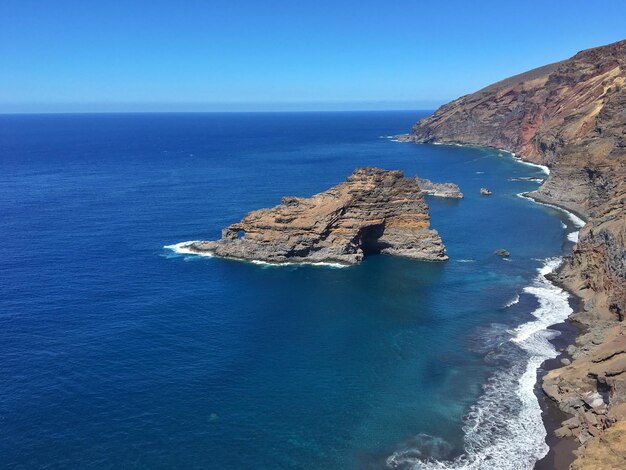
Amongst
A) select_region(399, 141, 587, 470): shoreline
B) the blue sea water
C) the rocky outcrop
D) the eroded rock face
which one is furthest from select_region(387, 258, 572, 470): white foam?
the rocky outcrop

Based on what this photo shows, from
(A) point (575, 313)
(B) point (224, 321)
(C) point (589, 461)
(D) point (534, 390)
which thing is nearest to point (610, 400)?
(D) point (534, 390)

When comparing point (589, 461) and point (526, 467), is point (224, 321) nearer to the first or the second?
point (526, 467)

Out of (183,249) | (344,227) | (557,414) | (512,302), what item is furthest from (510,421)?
(183,249)

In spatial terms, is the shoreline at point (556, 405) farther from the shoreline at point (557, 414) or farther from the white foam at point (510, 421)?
the white foam at point (510, 421)

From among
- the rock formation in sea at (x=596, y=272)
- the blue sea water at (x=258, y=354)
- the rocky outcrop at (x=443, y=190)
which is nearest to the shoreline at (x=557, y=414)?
the rock formation in sea at (x=596, y=272)

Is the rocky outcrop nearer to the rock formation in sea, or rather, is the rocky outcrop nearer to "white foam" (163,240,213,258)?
the rock formation in sea

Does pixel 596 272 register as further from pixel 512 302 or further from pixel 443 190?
pixel 443 190
